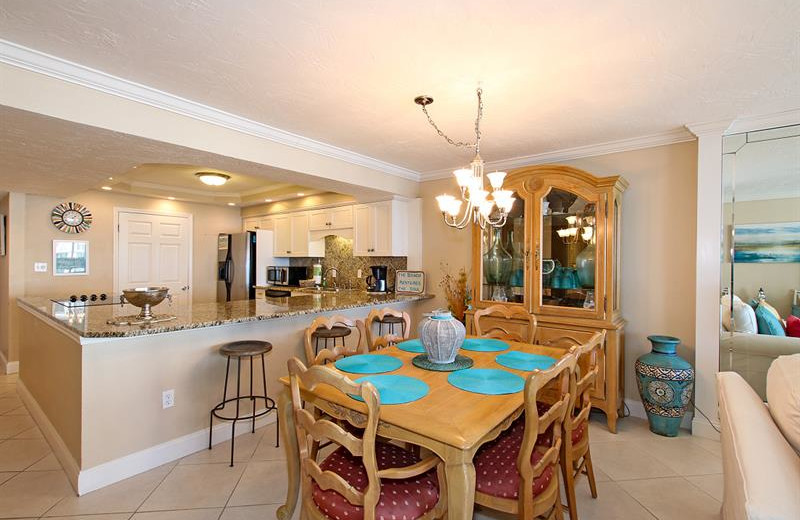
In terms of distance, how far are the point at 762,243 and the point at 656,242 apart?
2.20ft

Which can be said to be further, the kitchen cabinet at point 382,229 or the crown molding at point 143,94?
the kitchen cabinet at point 382,229

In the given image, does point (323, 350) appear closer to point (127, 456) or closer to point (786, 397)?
point (127, 456)

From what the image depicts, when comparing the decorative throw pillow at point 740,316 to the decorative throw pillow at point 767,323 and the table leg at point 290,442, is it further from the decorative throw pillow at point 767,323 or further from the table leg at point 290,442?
the table leg at point 290,442

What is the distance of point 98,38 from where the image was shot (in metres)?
1.81

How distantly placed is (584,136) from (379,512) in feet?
10.3

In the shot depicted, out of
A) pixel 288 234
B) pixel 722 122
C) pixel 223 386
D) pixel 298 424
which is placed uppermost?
pixel 722 122

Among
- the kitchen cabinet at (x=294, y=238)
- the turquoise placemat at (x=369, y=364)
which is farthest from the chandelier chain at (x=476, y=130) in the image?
the kitchen cabinet at (x=294, y=238)

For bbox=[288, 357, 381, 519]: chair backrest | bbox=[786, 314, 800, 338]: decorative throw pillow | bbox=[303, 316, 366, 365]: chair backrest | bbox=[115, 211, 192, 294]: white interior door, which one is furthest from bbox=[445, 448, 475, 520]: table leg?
bbox=[115, 211, 192, 294]: white interior door

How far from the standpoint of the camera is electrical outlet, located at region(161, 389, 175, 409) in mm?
2557

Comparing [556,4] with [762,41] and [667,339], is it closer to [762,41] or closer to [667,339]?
[762,41]

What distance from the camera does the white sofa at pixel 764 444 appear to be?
1.02m

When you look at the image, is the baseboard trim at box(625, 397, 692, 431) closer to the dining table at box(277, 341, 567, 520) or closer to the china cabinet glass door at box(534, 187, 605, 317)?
the china cabinet glass door at box(534, 187, 605, 317)

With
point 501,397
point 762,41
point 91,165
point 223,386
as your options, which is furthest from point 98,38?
point 762,41

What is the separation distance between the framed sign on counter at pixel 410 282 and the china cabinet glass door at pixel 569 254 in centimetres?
148
